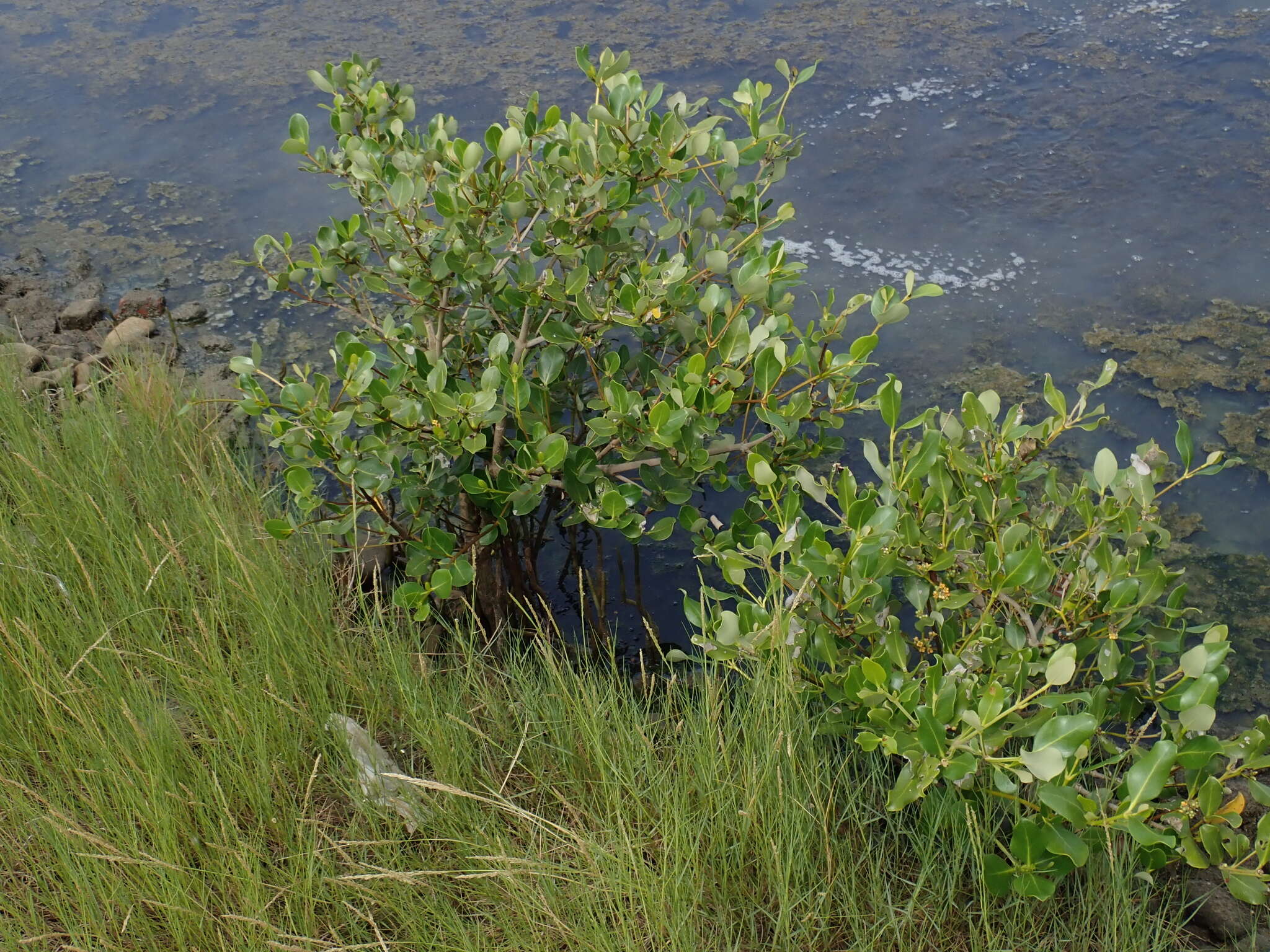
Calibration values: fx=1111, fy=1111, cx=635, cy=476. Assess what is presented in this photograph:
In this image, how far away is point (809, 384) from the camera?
2076mm

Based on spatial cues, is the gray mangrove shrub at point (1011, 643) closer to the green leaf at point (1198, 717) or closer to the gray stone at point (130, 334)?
the green leaf at point (1198, 717)

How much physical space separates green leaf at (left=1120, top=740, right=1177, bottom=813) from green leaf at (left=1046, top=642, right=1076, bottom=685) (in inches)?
5.4

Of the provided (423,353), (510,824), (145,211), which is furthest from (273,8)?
(510,824)

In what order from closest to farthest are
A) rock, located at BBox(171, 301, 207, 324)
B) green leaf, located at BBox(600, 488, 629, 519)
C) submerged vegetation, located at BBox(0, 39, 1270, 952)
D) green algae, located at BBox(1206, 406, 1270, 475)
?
submerged vegetation, located at BBox(0, 39, 1270, 952) < green leaf, located at BBox(600, 488, 629, 519) < green algae, located at BBox(1206, 406, 1270, 475) < rock, located at BBox(171, 301, 207, 324)

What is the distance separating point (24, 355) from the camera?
3.25m

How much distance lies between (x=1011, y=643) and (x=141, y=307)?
3.15 meters

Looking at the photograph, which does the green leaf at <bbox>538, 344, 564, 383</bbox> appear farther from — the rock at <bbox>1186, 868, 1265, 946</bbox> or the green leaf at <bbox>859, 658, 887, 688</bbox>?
the rock at <bbox>1186, 868, 1265, 946</bbox>

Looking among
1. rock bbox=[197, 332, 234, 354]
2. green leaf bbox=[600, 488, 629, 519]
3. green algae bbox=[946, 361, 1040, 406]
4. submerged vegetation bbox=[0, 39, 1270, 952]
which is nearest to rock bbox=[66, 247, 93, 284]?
rock bbox=[197, 332, 234, 354]

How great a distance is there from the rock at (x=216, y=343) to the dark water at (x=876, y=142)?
0.07m

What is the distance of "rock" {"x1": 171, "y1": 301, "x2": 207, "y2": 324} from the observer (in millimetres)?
3758

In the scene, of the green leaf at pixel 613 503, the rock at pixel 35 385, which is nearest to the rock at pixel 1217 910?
the green leaf at pixel 613 503

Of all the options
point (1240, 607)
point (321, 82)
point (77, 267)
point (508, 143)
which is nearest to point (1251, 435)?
point (1240, 607)

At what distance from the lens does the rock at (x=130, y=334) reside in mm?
3410

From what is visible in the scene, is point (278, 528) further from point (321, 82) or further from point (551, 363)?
point (321, 82)
